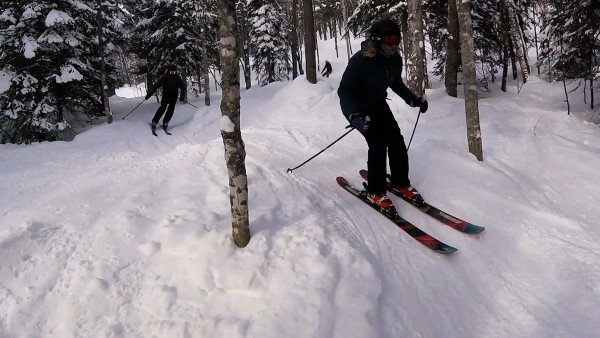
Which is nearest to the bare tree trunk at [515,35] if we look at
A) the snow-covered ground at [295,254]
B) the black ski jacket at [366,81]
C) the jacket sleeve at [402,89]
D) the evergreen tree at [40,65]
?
the snow-covered ground at [295,254]

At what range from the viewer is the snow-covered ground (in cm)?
259

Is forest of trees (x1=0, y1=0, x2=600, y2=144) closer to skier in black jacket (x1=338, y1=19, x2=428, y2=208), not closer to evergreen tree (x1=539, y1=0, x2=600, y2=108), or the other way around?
evergreen tree (x1=539, y1=0, x2=600, y2=108)

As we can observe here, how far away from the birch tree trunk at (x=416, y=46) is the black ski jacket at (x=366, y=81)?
18.6ft

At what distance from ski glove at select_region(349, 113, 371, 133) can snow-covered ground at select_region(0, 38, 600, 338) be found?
980mm

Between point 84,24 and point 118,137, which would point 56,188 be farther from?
point 84,24

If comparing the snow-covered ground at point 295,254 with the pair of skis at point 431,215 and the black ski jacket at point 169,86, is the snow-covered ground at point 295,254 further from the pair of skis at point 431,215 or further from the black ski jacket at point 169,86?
the black ski jacket at point 169,86

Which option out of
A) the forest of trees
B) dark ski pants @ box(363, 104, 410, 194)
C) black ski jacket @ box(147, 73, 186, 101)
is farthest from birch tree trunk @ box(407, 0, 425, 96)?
black ski jacket @ box(147, 73, 186, 101)

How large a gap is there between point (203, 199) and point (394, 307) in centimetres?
226

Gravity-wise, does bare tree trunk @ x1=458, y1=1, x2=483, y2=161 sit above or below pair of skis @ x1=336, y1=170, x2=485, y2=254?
above

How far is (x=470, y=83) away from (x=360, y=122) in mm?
3497

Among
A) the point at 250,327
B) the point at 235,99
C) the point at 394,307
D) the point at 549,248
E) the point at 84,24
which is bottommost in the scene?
the point at 549,248

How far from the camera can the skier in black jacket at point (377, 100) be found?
423 cm

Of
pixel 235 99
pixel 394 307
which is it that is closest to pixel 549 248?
pixel 394 307

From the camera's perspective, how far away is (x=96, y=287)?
2.76 m
